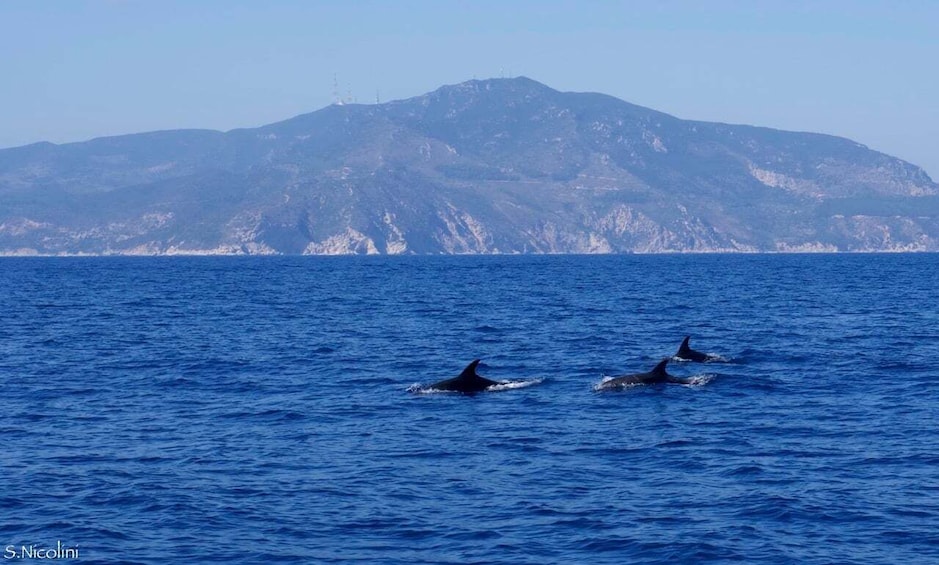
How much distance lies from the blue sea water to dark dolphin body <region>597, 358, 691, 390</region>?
0.65 meters

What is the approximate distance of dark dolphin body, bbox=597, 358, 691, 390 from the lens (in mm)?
47391

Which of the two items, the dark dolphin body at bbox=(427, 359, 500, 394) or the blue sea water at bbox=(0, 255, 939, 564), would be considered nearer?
the blue sea water at bbox=(0, 255, 939, 564)

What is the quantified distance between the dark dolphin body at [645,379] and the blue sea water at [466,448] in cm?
65

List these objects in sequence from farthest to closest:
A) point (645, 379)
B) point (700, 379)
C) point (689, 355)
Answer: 1. point (689, 355)
2. point (700, 379)
3. point (645, 379)

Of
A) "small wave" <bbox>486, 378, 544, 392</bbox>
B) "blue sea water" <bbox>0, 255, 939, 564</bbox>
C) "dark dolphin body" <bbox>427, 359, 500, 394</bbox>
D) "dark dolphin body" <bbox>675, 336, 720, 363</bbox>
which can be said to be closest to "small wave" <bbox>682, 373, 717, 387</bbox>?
"blue sea water" <bbox>0, 255, 939, 564</bbox>

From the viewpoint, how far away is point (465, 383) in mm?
47188

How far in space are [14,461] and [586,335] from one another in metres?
42.5

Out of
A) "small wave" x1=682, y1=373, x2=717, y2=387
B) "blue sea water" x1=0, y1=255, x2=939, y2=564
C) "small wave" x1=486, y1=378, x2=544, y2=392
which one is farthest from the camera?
"small wave" x1=682, y1=373, x2=717, y2=387

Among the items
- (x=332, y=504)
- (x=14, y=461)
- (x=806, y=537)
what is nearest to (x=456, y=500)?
(x=332, y=504)

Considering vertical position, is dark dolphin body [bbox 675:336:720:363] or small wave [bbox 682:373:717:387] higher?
dark dolphin body [bbox 675:336:720:363]

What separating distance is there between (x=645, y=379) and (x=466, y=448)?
47.9 ft
